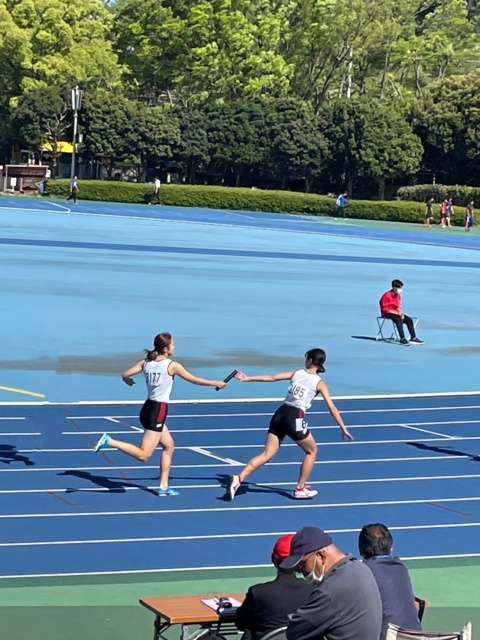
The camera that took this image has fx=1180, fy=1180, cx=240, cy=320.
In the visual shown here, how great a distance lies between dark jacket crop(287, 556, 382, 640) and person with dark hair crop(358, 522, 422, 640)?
0.48m

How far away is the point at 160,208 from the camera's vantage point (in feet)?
240

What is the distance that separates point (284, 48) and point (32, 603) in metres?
85.0

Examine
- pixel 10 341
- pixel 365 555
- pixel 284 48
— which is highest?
pixel 284 48

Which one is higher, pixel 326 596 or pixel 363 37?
pixel 363 37

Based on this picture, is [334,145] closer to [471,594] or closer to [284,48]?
[284,48]

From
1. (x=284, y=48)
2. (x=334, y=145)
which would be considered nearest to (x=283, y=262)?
(x=334, y=145)

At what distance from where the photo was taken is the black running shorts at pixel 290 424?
11.4m

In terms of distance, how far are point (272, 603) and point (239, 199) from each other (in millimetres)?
70705

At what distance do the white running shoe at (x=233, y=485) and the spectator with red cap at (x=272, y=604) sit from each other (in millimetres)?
5072

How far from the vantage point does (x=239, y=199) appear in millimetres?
76125

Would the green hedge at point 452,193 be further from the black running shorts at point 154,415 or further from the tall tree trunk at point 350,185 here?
the black running shorts at point 154,415

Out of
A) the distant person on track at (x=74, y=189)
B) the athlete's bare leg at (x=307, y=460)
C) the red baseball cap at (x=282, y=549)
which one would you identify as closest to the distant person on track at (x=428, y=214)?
the distant person on track at (x=74, y=189)

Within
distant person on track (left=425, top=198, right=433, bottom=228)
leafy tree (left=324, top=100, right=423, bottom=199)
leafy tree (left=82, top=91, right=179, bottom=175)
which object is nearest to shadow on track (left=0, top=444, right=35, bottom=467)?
distant person on track (left=425, top=198, right=433, bottom=228)

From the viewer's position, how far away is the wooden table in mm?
6356
